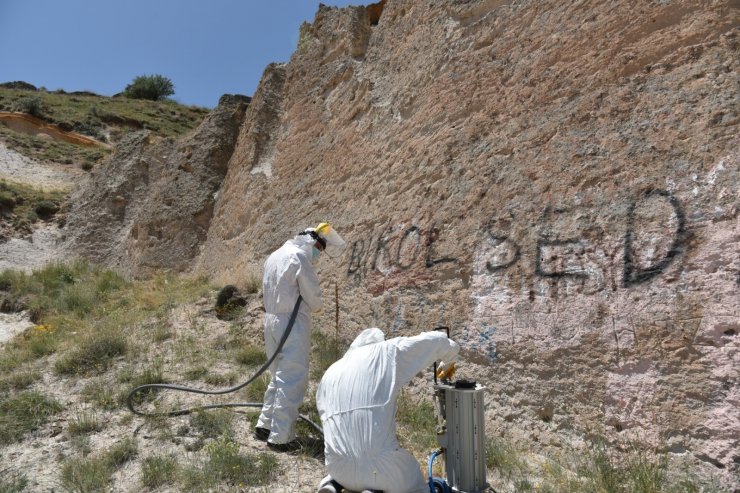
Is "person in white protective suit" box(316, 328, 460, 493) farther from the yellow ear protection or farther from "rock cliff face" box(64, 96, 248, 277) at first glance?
"rock cliff face" box(64, 96, 248, 277)

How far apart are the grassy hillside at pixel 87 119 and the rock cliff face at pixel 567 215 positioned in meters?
15.2

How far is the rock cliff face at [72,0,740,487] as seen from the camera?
2.99 metres

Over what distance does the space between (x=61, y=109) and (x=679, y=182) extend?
2704cm

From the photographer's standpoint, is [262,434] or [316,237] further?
[316,237]

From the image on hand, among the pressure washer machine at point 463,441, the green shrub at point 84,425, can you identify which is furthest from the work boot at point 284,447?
the green shrub at point 84,425

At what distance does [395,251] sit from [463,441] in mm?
2632

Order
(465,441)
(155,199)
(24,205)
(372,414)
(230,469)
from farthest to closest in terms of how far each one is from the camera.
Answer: (24,205) < (155,199) < (230,469) < (465,441) < (372,414)

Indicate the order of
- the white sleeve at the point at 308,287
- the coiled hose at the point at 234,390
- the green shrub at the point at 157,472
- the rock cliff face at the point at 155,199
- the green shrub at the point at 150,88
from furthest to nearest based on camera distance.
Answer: the green shrub at the point at 150,88 → the rock cliff face at the point at 155,199 → the white sleeve at the point at 308,287 → the coiled hose at the point at 234,390 → the green shrub at the point at 157,472

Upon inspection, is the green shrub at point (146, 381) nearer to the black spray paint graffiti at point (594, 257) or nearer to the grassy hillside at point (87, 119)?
the black spray paint graffiti at point (594, 257)

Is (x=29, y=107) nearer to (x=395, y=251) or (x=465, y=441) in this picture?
(x=395, y=251)

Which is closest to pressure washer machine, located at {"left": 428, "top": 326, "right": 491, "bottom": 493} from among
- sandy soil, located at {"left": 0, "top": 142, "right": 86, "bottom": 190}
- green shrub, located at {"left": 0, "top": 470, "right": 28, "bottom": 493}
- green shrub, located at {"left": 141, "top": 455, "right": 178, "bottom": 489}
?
green shrub, located at {"left": 141, "top": 455, "right": 178, "bottom": 489}

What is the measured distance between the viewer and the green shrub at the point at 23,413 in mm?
4214

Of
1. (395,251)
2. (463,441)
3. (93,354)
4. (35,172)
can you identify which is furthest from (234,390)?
(35,172)

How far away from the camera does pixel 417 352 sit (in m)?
2.86
